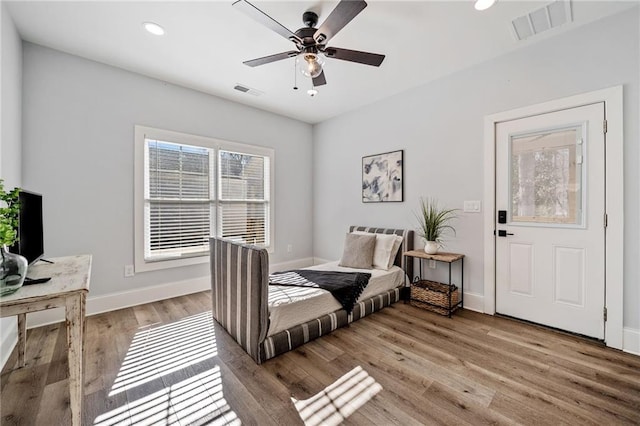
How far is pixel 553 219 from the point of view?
256cm

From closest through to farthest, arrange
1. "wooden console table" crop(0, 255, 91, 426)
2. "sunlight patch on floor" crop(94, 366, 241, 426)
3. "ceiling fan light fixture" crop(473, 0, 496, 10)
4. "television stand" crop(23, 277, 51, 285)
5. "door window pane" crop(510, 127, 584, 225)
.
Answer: "wooden console table" crop(0, 255, 91, 426)
"television stand" crop(23, 277, 51, 285)
"sunlight patch on floor" crop(94, 366, 241, 426)
"ceiling fan light fixture" crop(473, 0, 496, 10)
"door window pane" crop(510, 127, 584, 225)

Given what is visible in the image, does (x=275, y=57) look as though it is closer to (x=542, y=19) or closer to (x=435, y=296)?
(x=542, y=19)

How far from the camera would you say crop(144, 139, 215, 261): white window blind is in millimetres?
3342

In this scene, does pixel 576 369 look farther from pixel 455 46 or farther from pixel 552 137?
pixel 455 46

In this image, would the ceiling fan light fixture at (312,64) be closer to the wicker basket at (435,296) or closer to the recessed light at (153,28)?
the recessed light at (153,28)

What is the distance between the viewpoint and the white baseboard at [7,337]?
1972mm

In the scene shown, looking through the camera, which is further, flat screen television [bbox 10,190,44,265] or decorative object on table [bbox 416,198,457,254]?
decorative object on table [bbox 416,198,457,254]

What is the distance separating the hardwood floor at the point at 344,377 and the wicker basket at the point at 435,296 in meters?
0.30

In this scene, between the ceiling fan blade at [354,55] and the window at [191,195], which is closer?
the ceiling fan blade at [354,55]

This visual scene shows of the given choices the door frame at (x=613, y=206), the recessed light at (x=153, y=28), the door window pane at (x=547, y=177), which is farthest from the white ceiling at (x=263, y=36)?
the door window pane at (x=547, y=177)

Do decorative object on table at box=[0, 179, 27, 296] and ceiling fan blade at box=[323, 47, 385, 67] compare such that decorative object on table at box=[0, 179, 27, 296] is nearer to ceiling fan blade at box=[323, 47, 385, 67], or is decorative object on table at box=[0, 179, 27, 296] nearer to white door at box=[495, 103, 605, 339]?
ceiling fan blade at box=[323, 47, 385, 67]

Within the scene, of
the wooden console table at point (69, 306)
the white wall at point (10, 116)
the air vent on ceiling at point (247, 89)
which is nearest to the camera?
the wooden console table at point (69, 306)

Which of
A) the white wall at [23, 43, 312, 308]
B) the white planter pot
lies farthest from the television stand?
the white planter pot

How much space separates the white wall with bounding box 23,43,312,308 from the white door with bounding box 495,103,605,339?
3.78 metres
